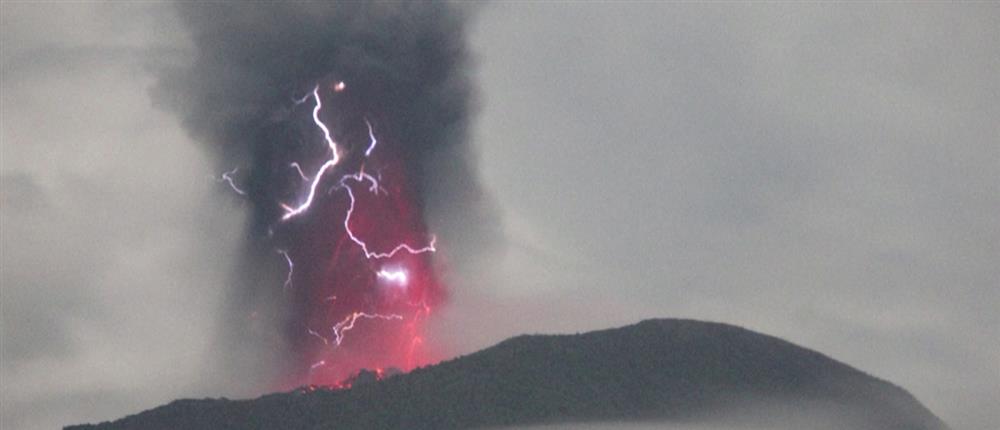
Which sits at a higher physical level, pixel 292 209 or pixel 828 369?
pixel 292 209

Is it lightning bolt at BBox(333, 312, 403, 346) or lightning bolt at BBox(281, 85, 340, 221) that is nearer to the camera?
lightning bolt at BBox(333, 312, 403, 346)

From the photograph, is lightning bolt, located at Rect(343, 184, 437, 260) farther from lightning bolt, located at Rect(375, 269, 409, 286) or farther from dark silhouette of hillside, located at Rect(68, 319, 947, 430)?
dark silhouette of hillside, located at Rect(68, 319, 947, 430)

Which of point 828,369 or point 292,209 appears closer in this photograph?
point 828,369

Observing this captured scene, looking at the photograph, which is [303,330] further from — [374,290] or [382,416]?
[382,416]

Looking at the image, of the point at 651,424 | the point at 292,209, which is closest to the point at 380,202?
the point at 292,209

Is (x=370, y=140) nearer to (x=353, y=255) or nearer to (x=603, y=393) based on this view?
(x=353, y=255)

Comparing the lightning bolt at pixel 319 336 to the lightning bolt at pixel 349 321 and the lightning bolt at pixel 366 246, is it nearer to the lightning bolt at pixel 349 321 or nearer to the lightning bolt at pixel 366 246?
the lightning bolt at pixel 349 321

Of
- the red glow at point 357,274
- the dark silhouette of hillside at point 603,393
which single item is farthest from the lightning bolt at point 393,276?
the dark silhouette of hillside at point 603,393

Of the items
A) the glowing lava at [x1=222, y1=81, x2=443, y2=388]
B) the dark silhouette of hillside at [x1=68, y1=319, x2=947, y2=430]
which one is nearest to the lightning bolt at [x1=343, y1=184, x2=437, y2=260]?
the glowing lava at [x1=222, y1=81, x2=443, y2=388]
